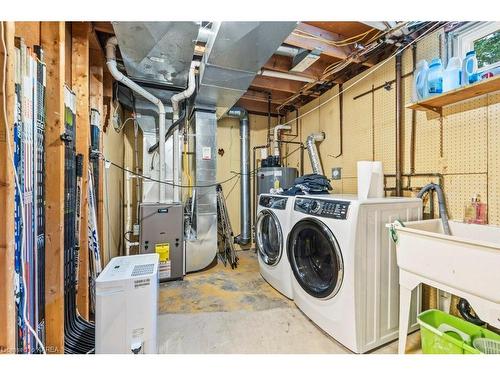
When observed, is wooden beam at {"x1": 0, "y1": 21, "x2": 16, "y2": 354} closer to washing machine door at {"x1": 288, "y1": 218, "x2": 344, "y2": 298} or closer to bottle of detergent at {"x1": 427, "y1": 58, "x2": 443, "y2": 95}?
washing machine door at {"x1": 288, "y1": 218, "x2": 344, "y2": 298}

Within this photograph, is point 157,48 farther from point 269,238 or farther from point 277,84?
point 269,238

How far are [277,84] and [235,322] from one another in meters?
2.82

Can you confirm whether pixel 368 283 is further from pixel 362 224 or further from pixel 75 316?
pixel 75 316

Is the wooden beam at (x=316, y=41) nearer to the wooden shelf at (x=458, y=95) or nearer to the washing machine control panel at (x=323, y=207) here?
the wooden shelf at (x=458, y=95)

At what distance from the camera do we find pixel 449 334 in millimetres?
1327

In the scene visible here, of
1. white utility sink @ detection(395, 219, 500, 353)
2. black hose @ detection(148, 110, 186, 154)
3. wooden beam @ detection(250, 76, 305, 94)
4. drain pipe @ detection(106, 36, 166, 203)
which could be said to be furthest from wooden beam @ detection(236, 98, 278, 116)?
white utility sink @ detection(395, 219, 500, 353)

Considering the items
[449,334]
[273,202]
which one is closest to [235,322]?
[273,202]

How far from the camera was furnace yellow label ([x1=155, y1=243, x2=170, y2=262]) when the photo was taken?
8.58 ft

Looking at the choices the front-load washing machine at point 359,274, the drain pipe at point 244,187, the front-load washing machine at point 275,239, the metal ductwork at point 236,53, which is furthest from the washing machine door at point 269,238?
the metal ductwork at point 236,53

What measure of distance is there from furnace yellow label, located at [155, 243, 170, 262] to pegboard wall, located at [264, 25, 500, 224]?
228cm

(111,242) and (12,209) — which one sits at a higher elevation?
(12,209)
